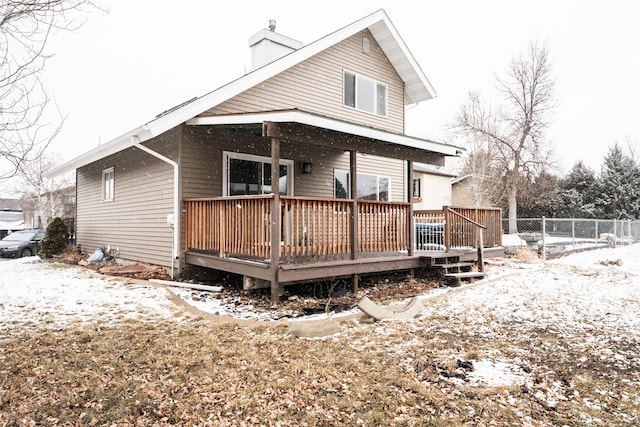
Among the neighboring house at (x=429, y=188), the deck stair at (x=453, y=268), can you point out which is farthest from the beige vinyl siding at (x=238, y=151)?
the neighboring house at (x=429, y=188)

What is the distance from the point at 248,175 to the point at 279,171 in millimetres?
2111

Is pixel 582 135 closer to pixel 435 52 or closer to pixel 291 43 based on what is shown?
pixel 435 52

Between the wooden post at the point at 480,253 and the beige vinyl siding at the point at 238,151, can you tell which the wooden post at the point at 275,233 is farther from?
the wooden post at the point at 480,253

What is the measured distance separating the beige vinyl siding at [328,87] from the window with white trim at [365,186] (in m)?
1.60

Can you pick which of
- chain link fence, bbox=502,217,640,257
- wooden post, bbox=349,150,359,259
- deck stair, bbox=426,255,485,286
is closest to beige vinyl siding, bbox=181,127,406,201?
wooden post, bbox=349,150,359,259

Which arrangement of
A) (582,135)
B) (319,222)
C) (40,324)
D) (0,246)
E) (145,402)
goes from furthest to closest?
(582,135) < (0,246) < (319,222) < (40,324) < (145,402)

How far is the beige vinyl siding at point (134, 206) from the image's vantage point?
9117mm

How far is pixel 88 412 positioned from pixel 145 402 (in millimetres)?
391

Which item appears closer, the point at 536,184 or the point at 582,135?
the point at 536,184

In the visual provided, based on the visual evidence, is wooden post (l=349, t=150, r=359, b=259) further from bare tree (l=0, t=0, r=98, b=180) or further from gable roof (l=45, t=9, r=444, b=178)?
bare tree (l=0, t=0, r=98, b=180)

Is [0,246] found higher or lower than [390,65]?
lower

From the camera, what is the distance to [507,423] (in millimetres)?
2898

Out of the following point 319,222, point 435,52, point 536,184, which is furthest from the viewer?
point 435,52

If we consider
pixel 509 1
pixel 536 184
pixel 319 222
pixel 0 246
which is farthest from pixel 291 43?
pixel 509 1
